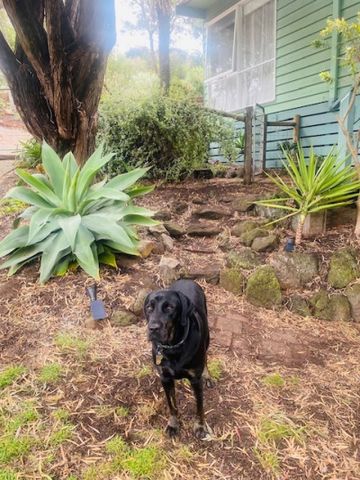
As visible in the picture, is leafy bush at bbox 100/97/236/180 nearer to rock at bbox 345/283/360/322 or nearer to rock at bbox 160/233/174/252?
rock at bbox 160/233/174/252

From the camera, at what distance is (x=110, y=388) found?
2.32 meters

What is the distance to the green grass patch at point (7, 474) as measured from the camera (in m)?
1.72

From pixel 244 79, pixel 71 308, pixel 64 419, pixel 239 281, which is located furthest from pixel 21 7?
pixel 244 79

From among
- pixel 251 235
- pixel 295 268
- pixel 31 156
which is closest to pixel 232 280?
pixel 295 268

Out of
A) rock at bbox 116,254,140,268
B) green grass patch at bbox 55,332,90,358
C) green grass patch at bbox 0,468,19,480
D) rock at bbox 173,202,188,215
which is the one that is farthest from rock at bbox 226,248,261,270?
green grass patch at bbox 0,468,19,480

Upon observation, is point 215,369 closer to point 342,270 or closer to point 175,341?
point 175,341

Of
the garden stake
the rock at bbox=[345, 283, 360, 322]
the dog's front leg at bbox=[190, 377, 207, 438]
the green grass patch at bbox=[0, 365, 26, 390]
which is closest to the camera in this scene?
the dog's front leg at bbox=[190, 377, 207, 438]

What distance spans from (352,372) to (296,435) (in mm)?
824

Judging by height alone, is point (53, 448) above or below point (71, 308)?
below

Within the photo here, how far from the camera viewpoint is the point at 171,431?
202 centimetres

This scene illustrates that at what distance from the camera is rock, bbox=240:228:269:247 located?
13.4 ft

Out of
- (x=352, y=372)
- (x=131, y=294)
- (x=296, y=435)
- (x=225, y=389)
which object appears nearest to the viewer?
(x=296, y=435)

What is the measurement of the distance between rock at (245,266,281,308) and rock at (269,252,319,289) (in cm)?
13

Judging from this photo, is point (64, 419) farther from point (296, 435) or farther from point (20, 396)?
point (296, 435)
